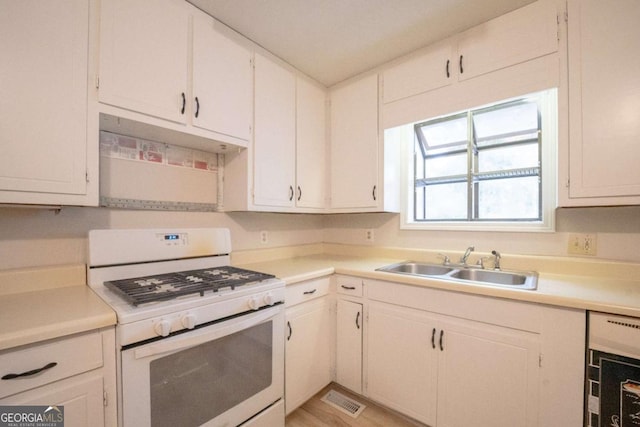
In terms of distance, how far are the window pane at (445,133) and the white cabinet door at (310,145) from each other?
914 mm

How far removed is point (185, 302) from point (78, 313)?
345 millimetres

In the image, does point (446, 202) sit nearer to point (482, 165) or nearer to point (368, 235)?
point (482, 165)

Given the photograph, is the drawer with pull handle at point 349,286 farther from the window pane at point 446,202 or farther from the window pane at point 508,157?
the window pane at point 508,157

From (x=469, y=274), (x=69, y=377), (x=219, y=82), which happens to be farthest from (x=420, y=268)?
(x=69, y=377)

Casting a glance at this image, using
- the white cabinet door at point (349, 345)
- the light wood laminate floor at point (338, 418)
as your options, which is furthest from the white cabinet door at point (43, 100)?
the light wood laminate floor at point (338, 418)

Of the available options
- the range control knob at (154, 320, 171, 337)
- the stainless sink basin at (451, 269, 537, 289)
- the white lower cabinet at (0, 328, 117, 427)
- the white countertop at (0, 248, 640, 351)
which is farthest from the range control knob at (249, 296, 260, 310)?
the stainless sink basin at (451, 269, 537, 289)

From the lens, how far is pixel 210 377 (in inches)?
47.2

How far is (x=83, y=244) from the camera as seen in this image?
1.40 meters

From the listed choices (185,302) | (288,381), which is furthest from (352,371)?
(185,302)

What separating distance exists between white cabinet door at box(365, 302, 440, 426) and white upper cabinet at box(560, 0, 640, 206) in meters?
1.04

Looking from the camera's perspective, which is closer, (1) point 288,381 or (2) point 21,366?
(2) point 21,366

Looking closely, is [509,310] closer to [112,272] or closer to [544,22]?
[544,22]

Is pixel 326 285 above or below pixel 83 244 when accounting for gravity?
below

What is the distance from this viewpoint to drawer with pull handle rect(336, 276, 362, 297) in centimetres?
183
